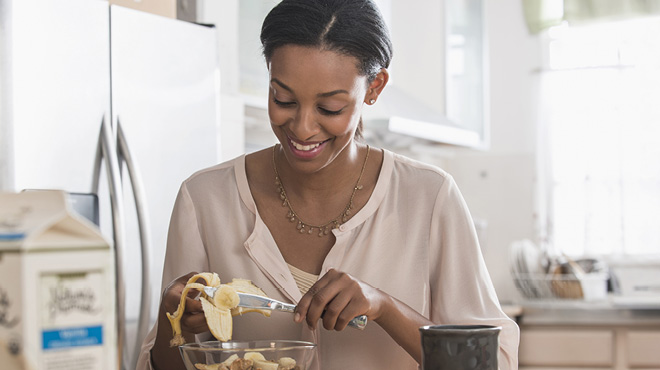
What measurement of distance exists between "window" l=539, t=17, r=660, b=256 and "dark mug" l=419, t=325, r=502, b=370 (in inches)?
158

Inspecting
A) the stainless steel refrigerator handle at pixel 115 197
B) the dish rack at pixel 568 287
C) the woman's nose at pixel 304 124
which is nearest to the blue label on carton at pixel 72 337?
the woman's nose at pixel 304 124

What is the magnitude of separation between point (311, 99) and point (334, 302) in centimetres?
35

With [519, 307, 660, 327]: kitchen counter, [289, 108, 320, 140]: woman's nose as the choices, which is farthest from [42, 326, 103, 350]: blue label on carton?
[519, 307, 660, 327]: kitchen counter

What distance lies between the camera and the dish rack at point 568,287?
12.6 feet

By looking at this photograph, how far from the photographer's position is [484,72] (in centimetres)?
419

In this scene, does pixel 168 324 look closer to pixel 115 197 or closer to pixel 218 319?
pixel 218 319

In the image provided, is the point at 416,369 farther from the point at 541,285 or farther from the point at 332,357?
the point at 541,285

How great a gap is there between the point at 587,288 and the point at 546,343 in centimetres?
52

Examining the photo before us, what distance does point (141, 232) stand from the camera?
1.72 meters

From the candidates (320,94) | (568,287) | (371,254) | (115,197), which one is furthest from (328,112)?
(568,287)

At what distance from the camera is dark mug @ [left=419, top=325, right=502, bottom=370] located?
69 centimetres

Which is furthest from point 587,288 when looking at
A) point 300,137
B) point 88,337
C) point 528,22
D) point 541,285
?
point 88,337

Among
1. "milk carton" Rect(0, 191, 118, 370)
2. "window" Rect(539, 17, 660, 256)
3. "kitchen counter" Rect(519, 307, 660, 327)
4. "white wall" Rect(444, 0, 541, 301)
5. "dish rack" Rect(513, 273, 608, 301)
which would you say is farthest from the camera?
"white wall" Rect(444, 0, 541, 301)

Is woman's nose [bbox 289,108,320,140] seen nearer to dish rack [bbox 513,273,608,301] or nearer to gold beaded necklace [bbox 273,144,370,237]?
gold beaded necklace [bbox 273,144,370,237]
